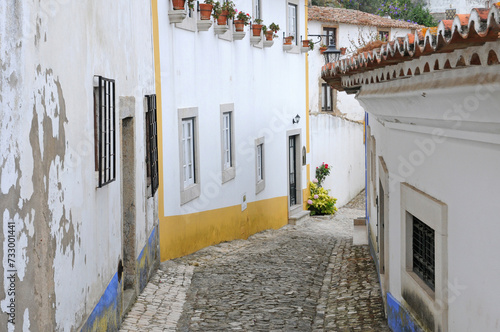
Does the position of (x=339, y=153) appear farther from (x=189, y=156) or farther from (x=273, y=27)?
(x=189, y=156)

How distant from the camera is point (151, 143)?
32.2 ft

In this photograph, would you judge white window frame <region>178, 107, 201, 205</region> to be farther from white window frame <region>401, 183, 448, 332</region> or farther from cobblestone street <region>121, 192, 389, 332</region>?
white window frame <region>401, 183, 448, 332</region>

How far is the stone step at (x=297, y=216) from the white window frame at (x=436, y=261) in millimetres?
11703

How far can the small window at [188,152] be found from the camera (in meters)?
11.8

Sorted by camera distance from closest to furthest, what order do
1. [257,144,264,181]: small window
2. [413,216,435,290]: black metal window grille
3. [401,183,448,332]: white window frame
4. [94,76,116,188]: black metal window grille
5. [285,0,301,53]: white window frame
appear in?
1. [401,183,448,332]: white window frame
2. [413,216,435,290]: black metal window grille
3. [94,76,116,188]: black metal window grille
4. [257,144,264,181]: small window
5. [285,0,301,53]: white window frame

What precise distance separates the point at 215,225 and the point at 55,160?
328 inches

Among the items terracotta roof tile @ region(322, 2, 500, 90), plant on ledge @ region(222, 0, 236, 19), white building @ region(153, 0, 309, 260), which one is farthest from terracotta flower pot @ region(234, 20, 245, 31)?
terracotta roof tile @ region(322, 2, 500, 90)

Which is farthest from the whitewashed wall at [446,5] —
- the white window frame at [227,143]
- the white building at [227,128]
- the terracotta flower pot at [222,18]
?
the terracotta flower pot at [222,18]

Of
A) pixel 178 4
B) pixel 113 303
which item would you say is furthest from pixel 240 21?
pixel 113 303

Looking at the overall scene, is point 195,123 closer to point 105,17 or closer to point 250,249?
point 250,249

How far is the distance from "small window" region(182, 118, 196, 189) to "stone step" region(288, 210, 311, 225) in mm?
6453

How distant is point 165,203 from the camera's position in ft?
35.8

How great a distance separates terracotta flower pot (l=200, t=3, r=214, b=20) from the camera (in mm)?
12070

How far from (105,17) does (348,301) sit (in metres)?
4.21
